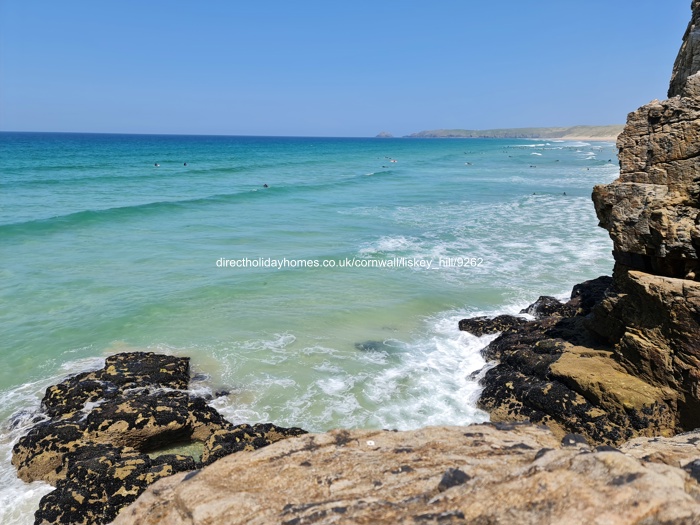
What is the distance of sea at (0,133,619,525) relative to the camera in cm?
1077

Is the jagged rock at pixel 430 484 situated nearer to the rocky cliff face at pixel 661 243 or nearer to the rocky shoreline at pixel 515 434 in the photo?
the rocky shoreline at pixel 515 434

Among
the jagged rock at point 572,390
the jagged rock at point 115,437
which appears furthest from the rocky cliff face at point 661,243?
the jagged rock at point 115,437

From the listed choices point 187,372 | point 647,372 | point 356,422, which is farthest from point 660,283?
point 187,372

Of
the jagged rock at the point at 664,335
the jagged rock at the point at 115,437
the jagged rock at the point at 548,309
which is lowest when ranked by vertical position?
the jagged rock at the point at 115,437

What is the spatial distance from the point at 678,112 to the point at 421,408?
23.2 ft

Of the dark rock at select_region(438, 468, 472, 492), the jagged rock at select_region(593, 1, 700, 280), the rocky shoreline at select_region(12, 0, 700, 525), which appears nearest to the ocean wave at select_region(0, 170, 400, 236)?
the rocky shoreline at select_region(12, 0, 700, 525)

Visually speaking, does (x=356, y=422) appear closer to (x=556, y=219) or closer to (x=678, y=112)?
(x=678, y=112)

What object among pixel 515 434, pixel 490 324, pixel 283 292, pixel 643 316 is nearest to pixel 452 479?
pixel 515 434

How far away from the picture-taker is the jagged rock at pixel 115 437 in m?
7.19

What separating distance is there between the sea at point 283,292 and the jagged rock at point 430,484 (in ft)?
16.6

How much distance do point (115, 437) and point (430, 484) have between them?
7.04 metres

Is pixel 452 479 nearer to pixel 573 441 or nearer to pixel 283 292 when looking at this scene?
pixel 573 441

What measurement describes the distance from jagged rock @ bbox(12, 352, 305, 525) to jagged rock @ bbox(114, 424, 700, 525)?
338 cm

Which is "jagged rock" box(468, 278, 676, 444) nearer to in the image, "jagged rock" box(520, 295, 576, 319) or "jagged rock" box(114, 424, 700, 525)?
"jagged rock" box(520, 295, 576, 319)
